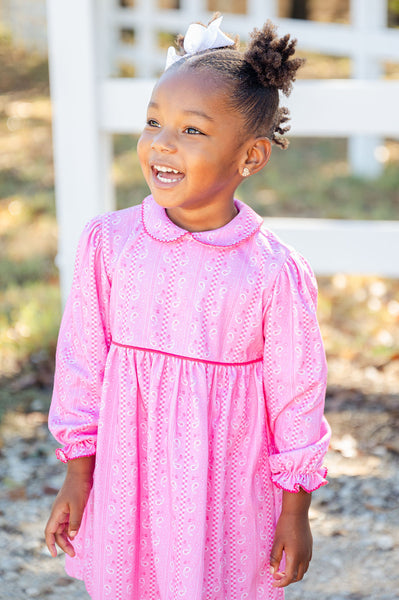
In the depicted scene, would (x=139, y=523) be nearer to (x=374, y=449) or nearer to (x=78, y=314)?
(x=78, y=314)

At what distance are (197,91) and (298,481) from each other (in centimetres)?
77

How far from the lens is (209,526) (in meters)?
1.72

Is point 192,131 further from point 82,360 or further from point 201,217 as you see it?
point 82,360

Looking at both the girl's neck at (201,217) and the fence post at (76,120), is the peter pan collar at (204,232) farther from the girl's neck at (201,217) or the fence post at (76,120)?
the fence post at (76,120)

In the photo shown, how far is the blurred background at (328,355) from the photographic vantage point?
8.25 feet

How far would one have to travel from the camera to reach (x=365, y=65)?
6.02 meters

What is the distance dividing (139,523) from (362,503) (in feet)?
4.07

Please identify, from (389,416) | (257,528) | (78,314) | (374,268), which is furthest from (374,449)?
(78,314)

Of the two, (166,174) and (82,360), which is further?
(82,360)

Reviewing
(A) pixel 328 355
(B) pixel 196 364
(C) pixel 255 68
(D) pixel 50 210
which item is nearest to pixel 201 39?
(C) pixel 255 68

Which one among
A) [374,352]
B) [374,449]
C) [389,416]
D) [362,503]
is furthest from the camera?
[374,352]

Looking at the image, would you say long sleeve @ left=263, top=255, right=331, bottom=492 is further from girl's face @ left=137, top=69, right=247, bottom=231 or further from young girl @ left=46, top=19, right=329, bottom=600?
girl's face @ left=137, top=69, right=247, bottom=231

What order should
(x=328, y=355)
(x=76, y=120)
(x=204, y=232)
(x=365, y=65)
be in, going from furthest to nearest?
(x=365, y=65) < (x=328, y=355) < (x=76, y=120) < (x=204, y=232)

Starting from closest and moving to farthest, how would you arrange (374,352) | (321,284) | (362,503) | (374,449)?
(362,503), (374,449), (374,352), (321,284)
